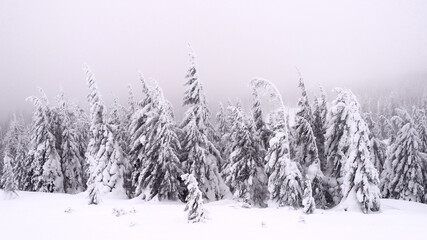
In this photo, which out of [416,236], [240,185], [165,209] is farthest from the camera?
[240,185]

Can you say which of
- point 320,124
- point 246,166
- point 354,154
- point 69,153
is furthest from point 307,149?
point 69,153

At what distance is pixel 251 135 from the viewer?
2727 centimetres

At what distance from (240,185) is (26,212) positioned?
52.1 feet

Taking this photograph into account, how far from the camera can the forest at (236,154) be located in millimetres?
22219

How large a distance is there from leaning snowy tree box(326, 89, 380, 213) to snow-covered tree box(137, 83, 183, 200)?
1340cm

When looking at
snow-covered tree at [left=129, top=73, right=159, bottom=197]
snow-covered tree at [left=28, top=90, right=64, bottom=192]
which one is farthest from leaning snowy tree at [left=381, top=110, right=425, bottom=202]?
snow-covered tree at [left=28, top=90, right=64, bottom=192]

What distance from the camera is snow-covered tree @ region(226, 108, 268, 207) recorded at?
87.6 feet

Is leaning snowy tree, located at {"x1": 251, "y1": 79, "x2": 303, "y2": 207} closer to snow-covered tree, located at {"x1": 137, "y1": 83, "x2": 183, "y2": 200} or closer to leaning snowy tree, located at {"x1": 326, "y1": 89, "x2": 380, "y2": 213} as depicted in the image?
leaning snowy tree, located at {"x1": 326, "y1": 89, "x2": 380, "y2": 213}

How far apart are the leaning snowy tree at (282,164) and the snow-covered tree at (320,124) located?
13.1ft

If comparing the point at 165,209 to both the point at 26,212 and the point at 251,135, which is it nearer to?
the point at 26,212

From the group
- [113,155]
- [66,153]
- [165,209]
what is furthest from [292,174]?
[66,153]

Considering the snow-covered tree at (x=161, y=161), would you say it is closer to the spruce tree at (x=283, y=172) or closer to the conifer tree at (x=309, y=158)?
the spruce tree at (x=283, y=172)

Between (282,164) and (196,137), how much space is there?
379 inches

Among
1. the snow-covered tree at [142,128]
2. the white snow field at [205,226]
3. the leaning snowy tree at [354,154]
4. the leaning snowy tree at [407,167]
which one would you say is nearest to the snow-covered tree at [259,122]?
the leaning snowy tree at [354,154]
